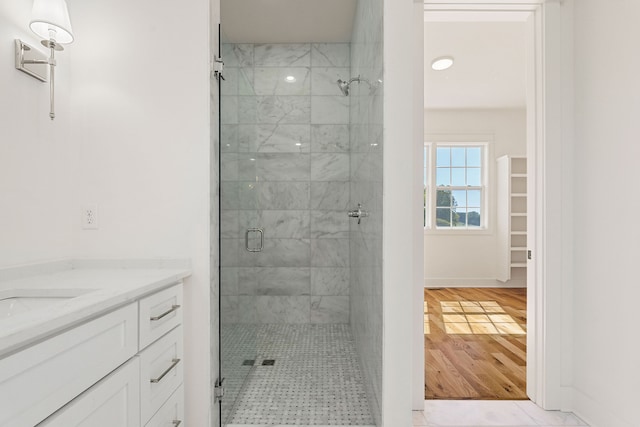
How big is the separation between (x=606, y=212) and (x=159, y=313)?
6.91ft

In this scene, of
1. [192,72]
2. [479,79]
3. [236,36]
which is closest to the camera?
[192,72]

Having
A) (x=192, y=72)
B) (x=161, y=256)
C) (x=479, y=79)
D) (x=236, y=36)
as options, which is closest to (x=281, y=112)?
(x=236, y=36)

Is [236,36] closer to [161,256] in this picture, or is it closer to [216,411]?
[161,256]

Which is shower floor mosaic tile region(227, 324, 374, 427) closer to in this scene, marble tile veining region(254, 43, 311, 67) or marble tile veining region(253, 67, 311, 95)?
marble tile veining region(253, 67, 311, 95)

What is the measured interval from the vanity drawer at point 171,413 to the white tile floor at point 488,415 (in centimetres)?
117

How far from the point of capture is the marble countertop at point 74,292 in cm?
70

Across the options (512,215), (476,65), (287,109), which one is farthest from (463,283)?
(287,109)

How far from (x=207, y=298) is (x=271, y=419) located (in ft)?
2.57

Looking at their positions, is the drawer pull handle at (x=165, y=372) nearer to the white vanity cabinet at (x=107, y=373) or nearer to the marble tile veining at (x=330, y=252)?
the white vanity cabinet at (x=107, y=373)

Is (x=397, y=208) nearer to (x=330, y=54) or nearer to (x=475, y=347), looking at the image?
(x=475, y=347)

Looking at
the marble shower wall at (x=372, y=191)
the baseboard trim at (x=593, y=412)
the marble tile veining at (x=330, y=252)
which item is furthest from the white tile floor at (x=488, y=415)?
the marble tile veining at (x=330, y=252)

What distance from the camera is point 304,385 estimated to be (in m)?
2.21

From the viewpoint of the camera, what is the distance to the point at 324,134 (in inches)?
135

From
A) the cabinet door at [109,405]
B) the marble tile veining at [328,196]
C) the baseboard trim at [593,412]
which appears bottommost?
the baseboard trim at [593,412]
